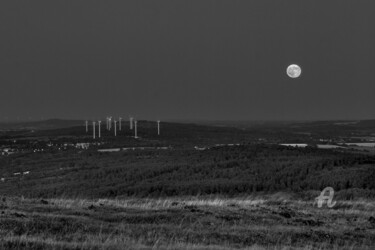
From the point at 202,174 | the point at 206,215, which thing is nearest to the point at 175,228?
the point at 206,215

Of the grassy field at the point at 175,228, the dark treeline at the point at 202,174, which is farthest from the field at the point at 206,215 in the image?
the dark treeline at the point at 202,174

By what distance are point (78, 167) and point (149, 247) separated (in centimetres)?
8680

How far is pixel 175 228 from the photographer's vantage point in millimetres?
18938

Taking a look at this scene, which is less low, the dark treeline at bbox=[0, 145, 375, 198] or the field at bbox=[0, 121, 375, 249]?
the field at bbox=[0, 121, 375, 249]

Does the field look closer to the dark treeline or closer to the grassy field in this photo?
the grassy field

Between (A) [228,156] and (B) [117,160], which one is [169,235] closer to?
(A) [228,156]

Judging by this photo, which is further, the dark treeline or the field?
the dark treeline

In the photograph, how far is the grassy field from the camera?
1559 centimetres

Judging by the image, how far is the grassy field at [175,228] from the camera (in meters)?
15.6

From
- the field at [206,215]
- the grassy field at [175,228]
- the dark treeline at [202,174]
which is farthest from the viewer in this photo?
the dark treeline at [202,174]

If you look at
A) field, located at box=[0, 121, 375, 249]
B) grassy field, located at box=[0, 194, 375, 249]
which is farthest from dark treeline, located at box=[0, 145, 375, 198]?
grassy field, located at box=[0, 194, 375, 249]

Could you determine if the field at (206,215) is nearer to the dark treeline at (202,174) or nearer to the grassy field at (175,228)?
the grassy field at (175,228)

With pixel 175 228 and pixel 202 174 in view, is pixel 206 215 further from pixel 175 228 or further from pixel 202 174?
pixel 202 174

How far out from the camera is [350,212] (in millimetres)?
26781
